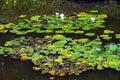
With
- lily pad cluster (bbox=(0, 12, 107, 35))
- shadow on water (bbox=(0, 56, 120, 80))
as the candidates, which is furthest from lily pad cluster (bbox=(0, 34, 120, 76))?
lily pad cluster (bbox=(0, 12, 107, 35))

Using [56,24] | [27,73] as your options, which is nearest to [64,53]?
[27,73]

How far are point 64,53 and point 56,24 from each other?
138 centimetres

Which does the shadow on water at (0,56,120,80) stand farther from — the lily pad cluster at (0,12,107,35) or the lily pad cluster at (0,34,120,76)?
the lily pad cluster at (0,12,107,35)

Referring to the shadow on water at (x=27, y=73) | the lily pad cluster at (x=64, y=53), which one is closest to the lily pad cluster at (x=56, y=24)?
the lily pad cluster at (x=64, y=53)

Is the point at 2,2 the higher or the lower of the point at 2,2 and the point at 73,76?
the higher

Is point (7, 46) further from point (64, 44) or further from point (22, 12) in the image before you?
point (22, 12)

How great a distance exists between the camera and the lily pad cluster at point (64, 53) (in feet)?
14.3

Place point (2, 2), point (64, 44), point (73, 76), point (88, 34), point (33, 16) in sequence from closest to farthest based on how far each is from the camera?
point (73, 76), point (64, 44), point (88, 34), point (33, 16), point (2, 2)

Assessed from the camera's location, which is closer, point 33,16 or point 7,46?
point 7,46

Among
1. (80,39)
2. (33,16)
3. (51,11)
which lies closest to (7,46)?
(80,39)

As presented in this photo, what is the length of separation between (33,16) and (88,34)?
1.54m

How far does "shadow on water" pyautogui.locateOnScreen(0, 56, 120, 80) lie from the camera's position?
4.21 m

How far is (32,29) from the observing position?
18.8 feet

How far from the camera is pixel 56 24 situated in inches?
236
